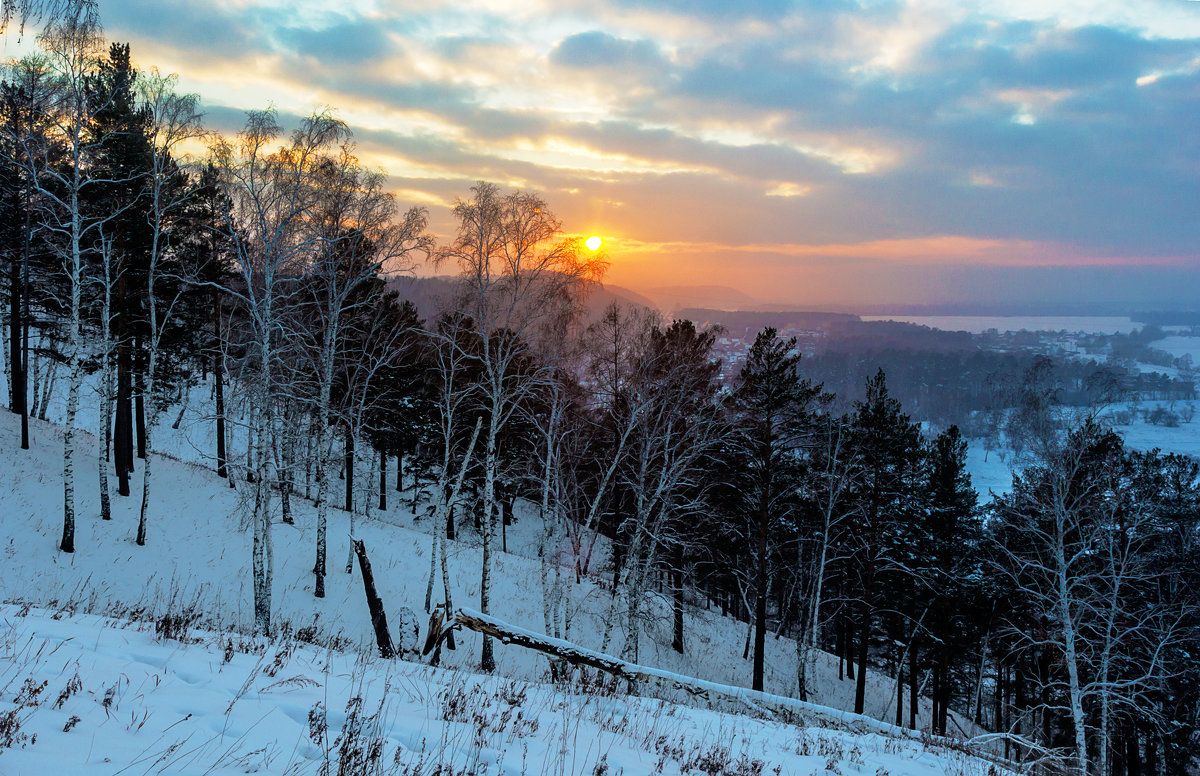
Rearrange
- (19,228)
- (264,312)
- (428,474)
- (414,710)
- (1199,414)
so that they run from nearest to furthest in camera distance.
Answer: (414,710), (264,312), (19,228), (428,474), (1199,414)

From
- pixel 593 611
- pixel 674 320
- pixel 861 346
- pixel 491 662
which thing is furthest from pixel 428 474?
pixel 861 346

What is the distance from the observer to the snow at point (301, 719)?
3.54 meters

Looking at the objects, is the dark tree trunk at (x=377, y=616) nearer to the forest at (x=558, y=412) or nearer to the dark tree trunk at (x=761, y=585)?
the forest at (x=558, y=412)

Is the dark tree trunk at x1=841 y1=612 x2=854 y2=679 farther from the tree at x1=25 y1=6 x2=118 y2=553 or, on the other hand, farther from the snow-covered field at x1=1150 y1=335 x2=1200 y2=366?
the snow-covered field at x1=1150 y1=335 x2=1200 y2=366

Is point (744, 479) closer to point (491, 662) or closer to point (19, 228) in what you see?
point (491, 662)

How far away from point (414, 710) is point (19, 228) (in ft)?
82.2

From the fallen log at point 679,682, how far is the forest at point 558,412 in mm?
2881

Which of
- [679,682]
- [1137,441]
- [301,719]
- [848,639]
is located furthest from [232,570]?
[1137,441]

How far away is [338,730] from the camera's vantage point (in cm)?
447

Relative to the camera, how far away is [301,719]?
4.51 meters

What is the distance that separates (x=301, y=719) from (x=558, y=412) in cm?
1283

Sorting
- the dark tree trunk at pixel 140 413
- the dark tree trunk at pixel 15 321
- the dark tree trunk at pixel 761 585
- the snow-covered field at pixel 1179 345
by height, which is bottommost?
the dark tree trunk at pixel 761 585

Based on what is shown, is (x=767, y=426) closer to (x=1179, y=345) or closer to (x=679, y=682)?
(x=679, y=682)

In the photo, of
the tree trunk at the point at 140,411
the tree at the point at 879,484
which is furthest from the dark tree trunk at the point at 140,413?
the tree at the point at 879,484
